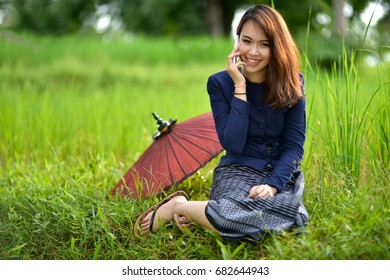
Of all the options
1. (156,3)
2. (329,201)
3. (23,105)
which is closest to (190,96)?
(23,105)

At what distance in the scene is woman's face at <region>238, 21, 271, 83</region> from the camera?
238 centimetres

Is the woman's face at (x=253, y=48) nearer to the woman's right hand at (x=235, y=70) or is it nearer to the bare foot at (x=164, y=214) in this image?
the woman's right hand at (x=235, y=70)

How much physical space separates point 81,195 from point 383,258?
4.97ft

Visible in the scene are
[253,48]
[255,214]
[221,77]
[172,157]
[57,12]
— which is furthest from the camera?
[57,12]

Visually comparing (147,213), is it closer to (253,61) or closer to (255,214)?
(255,214)

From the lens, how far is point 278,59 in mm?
2402

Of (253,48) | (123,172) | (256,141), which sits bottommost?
(123,172)

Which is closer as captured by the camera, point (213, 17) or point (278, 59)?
point (278, 59)

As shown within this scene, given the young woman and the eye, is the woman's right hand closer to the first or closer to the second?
the young woman

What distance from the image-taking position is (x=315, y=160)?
2697 millimetres

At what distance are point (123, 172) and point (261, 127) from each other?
1.35 m

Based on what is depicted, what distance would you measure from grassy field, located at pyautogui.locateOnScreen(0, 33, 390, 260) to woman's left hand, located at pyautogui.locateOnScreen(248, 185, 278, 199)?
0.18 meters

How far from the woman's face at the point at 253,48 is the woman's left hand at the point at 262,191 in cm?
50

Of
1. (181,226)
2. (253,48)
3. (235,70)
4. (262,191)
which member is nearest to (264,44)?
(253,48)
